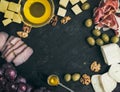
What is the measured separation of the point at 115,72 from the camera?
72.8 inches

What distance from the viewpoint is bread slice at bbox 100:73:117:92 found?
1849mm

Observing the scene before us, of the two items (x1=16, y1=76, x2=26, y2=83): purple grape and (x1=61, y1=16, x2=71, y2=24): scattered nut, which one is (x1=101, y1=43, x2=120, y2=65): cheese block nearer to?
(x1=61, y1=16, x2=71, y2=24): scattered nut

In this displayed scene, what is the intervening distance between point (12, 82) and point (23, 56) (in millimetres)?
116

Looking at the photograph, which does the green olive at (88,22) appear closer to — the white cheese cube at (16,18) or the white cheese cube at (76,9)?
the white cheese cube at (76,9)

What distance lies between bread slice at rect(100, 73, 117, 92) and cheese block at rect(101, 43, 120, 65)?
0.05 metres

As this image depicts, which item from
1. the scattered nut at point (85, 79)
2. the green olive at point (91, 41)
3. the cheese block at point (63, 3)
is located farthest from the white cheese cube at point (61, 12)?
the scattered nut at point (85, 79)

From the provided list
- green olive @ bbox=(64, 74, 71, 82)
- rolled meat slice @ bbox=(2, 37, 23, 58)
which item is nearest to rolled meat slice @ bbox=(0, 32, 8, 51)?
rolled meat slice @ bbox=(2, 37, 23, 58)

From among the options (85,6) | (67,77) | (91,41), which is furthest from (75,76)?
(85,6)

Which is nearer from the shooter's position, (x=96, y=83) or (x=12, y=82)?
(x=12, y=82)

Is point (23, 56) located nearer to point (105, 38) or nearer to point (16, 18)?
point (16, 18)

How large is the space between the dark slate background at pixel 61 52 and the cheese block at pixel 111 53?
25 millimetres

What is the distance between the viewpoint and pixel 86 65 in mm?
1855

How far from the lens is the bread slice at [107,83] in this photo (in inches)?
72.8

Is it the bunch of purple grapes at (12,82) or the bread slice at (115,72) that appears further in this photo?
the bread slice at (115,72)
